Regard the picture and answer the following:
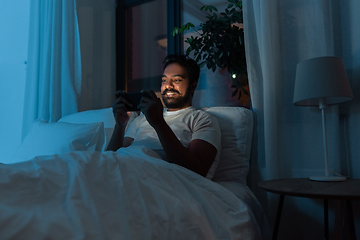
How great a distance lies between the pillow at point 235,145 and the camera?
151 cm

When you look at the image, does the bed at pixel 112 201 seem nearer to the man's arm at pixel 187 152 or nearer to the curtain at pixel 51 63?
the man's arm at pixel 187 152

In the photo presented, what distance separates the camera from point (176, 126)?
1540mm

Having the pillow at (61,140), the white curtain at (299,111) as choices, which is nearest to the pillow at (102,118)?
the pillow at (61,140)

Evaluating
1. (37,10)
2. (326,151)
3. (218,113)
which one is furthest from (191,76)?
(37,10)

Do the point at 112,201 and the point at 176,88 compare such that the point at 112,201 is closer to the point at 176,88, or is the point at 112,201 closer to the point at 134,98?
the point at 134,98

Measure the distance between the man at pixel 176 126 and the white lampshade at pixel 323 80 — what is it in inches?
17.3

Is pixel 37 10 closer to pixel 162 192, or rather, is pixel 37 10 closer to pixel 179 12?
pixel 179 12

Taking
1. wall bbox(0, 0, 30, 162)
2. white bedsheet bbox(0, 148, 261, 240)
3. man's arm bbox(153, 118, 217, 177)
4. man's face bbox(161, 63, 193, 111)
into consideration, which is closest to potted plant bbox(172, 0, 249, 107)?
man's face bbox(161, 63, 193, 111)

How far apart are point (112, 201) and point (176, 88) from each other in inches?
39.8

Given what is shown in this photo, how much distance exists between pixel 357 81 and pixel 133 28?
202 cm

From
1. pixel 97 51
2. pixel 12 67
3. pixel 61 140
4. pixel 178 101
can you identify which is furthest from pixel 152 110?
pixel 12 67

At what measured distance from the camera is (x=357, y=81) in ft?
4.31

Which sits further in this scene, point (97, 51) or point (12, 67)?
point (97, 51)

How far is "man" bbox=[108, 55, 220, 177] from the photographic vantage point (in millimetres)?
1325
